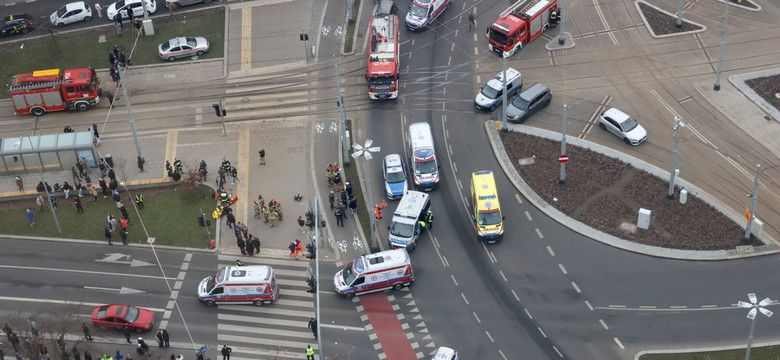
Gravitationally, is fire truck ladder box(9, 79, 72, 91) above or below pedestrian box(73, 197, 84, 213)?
above

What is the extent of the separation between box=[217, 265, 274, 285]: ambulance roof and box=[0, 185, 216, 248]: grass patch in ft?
19.6

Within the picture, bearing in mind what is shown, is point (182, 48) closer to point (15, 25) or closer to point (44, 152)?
point (15, 25)

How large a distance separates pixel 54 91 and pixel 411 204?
33.6m

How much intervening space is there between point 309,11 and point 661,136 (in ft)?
114

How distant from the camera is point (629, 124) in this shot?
8744 cm

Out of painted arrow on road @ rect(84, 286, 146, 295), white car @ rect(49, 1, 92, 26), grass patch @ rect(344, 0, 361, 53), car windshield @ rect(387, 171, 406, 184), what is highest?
grass patch @ rect(344, 0, 361, 53)

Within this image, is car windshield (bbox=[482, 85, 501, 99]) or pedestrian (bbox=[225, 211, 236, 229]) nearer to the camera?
pedestrian (bbox=[225, 211, 236, 229])

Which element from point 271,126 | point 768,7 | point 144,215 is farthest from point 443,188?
point 768,7

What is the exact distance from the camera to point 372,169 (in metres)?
87.2

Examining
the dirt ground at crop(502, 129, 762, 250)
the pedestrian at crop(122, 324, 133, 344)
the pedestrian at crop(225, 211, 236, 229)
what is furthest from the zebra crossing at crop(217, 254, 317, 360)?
the dirt ground at crop(502, 129, 762, 250)

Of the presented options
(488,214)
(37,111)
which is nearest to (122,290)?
(37,111)

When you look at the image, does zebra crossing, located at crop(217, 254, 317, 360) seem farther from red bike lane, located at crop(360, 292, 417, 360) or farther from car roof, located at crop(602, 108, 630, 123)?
car roof, located at crop(602, 108, 630, 123)

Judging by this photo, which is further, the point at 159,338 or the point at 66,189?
the point at 66,189

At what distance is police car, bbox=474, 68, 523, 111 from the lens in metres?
91.0
